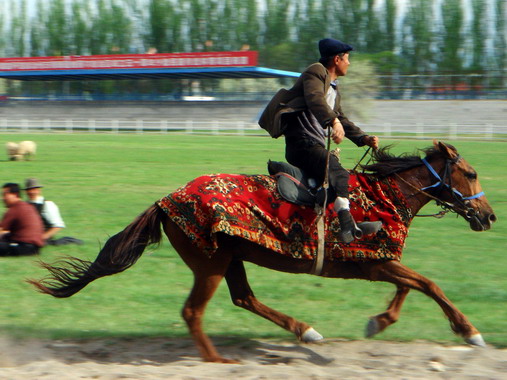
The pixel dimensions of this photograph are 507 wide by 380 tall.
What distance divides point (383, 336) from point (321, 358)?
2.82 ft

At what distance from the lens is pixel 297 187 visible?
5.48m

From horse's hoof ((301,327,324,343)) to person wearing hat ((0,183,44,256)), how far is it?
4.65 meters

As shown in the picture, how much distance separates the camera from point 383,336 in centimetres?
593

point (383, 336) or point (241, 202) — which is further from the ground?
point (241, 202)

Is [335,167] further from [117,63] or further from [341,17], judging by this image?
[341,17]

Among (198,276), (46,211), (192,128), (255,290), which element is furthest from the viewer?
(192,128)

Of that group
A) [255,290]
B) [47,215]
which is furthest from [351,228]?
[47,215]

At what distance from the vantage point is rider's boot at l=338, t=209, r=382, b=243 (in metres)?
5.21

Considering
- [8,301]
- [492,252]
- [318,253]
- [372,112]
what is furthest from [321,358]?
[372,112]

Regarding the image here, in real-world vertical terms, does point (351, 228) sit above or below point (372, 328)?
above

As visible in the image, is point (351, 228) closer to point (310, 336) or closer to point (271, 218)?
point (271, 218)

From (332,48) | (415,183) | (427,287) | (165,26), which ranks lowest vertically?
(165,26)

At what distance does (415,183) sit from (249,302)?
1.70 m

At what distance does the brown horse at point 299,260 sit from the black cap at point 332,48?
0.93 m
